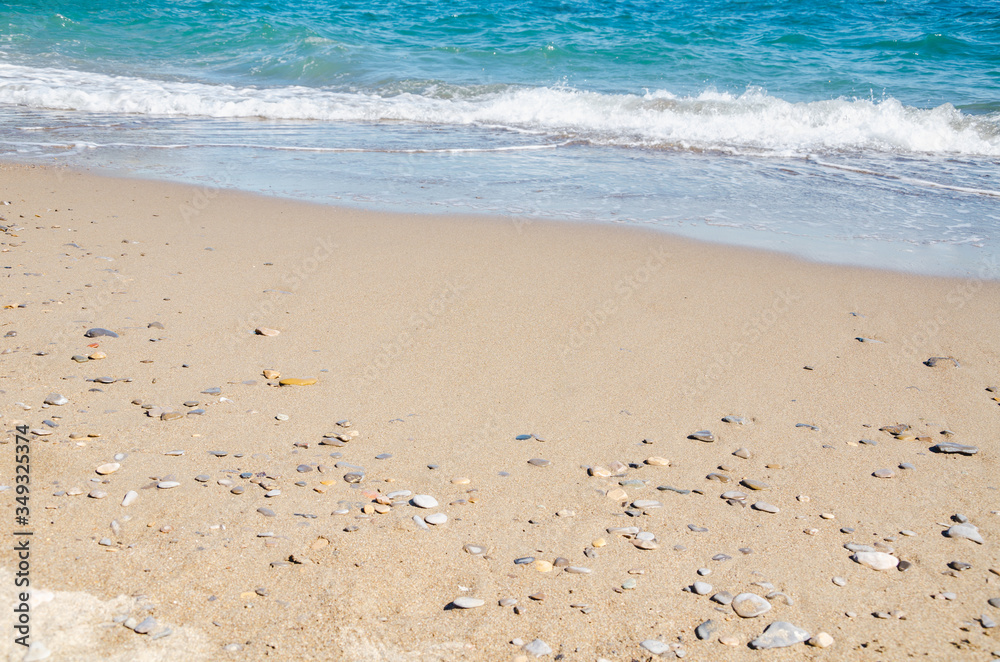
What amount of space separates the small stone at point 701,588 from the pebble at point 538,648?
47 centimetres

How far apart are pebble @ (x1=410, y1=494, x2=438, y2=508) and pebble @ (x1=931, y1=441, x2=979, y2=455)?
190cm

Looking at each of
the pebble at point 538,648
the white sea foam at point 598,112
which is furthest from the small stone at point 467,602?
the white sea foam at point 598,112

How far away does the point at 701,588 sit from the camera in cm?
198

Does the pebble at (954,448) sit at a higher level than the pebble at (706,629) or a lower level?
higher

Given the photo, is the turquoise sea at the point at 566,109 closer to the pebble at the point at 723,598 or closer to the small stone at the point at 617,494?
the small stone at the point at 617,494

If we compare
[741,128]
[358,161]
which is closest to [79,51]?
[358,161]

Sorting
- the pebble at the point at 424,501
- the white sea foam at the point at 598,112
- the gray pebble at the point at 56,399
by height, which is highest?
the white sea foam at the point at 598,112

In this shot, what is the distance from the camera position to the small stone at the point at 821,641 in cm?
179

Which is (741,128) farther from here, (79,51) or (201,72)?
(79,51)

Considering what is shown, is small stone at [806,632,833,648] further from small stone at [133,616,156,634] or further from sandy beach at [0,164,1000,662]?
small stone at [133,616,156,634]

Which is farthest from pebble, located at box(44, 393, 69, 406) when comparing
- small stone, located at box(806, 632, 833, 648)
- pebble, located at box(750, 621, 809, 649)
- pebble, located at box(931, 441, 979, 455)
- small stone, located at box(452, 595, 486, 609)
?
pebble, located at box(931, 441, 979, 455)

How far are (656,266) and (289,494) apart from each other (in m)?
3.05

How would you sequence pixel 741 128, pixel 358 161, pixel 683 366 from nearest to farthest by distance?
pixel 683 366 → pixel 358 161 → pixel 741 128

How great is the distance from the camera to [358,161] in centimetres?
769
